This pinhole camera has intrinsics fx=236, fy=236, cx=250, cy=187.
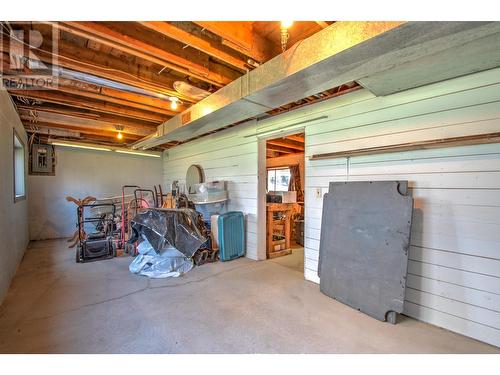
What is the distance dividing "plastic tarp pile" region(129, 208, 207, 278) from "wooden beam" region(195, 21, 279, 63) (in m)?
2.53

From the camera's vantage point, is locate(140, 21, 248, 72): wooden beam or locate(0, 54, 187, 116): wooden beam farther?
locate(0, 54, 187, 116): wooden beam

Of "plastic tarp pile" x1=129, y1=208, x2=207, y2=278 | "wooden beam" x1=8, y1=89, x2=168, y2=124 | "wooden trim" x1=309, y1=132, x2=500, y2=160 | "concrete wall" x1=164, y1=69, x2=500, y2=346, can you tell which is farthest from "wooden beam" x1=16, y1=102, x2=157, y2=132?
"wooden trim" x1=309, y1=132, x2=500, y2=160

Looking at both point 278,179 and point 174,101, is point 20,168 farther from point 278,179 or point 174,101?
point 278,179

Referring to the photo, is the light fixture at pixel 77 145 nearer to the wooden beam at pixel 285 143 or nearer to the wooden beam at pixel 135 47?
the wooden beam at pixel 285 143

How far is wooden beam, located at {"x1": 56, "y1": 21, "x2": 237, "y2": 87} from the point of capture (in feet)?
6.42

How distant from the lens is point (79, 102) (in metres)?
3.67

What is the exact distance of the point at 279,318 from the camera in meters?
2.32

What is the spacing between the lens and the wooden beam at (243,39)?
1975 mm

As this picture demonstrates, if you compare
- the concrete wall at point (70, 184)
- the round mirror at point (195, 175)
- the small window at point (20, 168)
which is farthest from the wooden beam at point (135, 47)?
the concrete wall at point (70, 184)

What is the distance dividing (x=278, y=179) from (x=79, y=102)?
6421 mm

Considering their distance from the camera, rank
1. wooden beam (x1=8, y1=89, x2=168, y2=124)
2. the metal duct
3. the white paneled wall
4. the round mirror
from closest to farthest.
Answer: the metal duct → wooden beam (x1=8, y1=89, x2=168, y2=124) → the white paneled wall → the round mirror

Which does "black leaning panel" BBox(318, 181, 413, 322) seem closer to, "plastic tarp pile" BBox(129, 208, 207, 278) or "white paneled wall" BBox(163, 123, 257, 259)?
"white paneled wall" BBox(163, 123, 257, 259)
